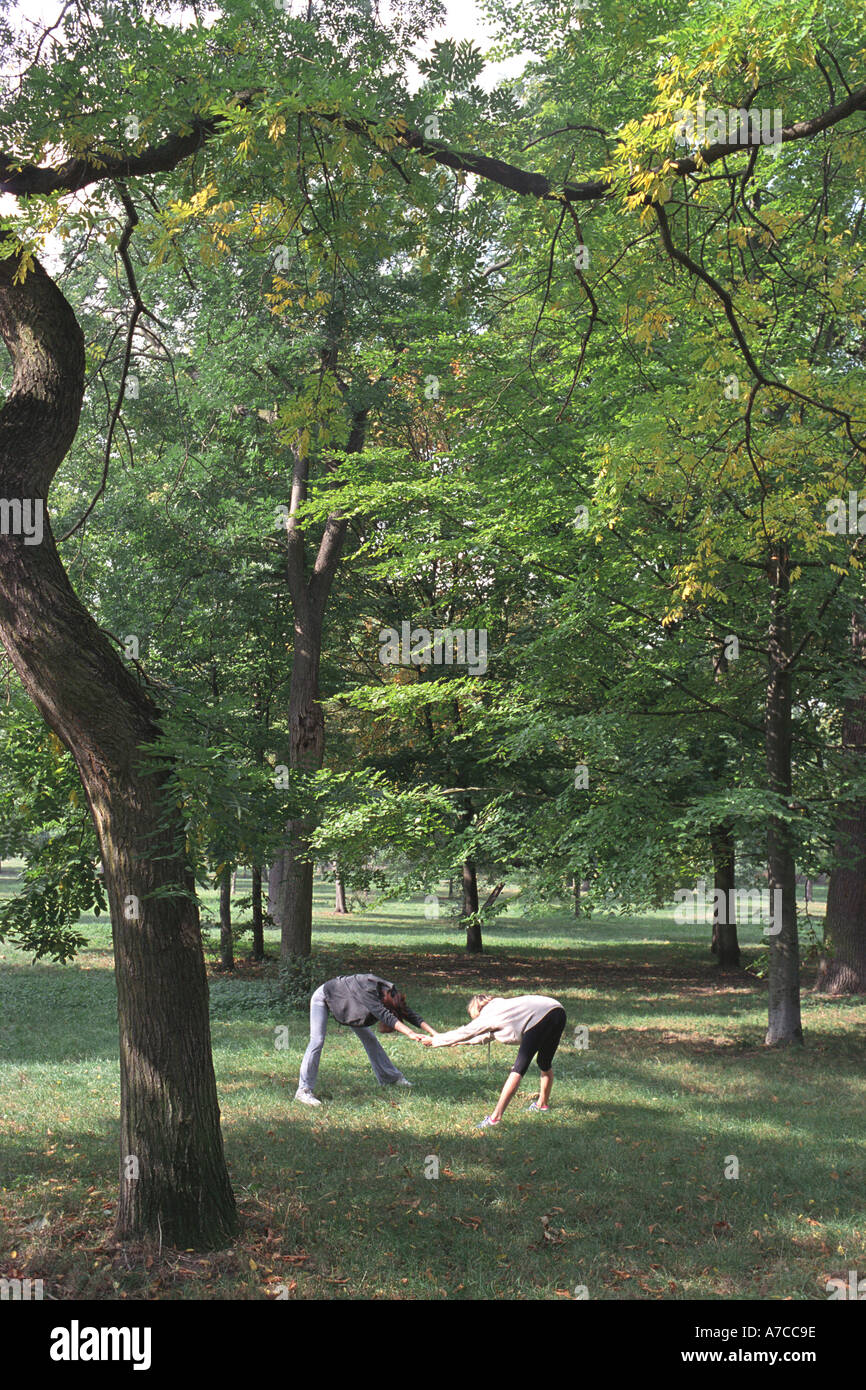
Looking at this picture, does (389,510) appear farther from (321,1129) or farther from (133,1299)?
(133,1299)

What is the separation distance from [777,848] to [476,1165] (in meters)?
6.24

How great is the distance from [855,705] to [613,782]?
5.08 m

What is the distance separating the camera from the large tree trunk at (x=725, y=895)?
53.5 ft

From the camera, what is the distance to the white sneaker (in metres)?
10.1

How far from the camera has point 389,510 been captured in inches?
617

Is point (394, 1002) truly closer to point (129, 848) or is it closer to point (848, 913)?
point (129, 848)

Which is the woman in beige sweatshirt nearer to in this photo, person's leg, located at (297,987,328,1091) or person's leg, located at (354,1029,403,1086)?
person's leg, located at (297,987,328,1091)

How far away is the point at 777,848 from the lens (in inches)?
500

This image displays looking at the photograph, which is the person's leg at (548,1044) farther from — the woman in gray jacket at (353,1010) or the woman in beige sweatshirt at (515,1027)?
the woman in gray jacket at (353,1010)

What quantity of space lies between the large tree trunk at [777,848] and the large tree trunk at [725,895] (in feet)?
3.18

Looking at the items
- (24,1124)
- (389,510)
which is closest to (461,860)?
(389,510)

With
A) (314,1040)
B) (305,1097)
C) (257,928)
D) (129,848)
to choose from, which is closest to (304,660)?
(257,928)

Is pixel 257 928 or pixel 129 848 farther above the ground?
pixel 129 848

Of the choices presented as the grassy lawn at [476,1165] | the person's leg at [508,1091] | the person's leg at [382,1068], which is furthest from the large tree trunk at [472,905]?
the person's leg at [508,1091]
